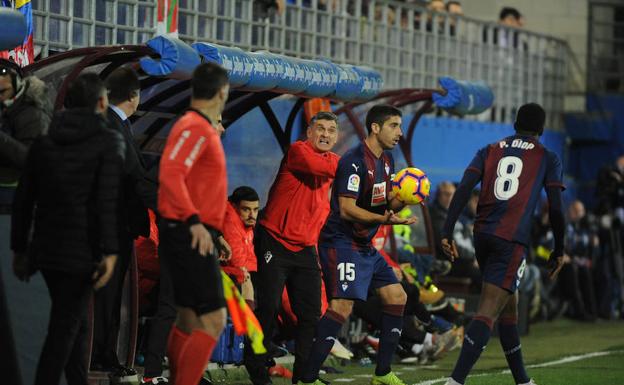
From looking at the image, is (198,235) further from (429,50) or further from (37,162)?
(429,50)

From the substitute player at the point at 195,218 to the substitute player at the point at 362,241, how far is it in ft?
7.57

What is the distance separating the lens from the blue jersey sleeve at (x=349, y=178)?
424 inches

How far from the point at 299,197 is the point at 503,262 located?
193cm

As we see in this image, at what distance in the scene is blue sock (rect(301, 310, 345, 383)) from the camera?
10773 mm

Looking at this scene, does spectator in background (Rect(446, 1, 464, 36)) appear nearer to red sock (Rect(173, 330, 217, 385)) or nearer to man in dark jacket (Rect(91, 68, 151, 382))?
man in dark jacket (Rect(91, 68, 151, 382))

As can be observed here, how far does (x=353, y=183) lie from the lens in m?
10.8

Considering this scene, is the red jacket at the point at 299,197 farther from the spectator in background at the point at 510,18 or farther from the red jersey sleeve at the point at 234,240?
the spectator in background at the point at 510,18

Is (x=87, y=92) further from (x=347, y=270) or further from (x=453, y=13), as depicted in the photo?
(x=453, y=13)

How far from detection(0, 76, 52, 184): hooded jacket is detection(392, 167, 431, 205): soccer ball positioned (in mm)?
2877

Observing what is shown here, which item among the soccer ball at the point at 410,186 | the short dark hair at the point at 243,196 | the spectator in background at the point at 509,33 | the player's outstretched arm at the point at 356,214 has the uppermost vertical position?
the spectator in background at the point at 509,33

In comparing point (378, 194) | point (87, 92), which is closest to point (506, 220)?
point (378, 194)

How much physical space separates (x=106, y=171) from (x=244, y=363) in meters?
3.85

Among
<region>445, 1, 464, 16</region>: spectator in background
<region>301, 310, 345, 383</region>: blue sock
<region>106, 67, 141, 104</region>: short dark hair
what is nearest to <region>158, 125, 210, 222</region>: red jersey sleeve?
<region>106, 67, 141, 104</region>: short dark hair

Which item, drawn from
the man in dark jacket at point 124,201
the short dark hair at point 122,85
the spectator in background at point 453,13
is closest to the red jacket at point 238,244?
the man in dark jacket at point 124,201
